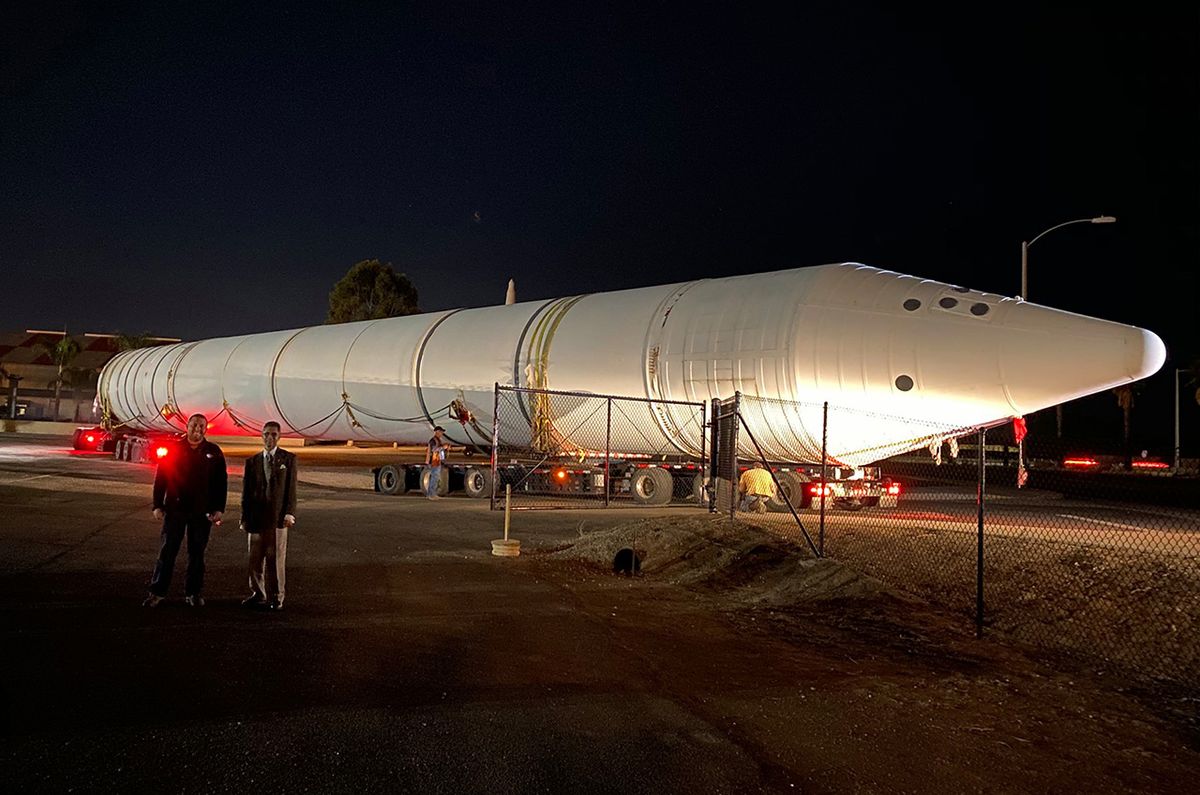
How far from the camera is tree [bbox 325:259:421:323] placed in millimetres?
59500

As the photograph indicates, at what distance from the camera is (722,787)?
406 centimetres

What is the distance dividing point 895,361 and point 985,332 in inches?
50.9

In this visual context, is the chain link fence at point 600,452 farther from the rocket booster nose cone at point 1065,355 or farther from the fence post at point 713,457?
the rocket booster nose cone at point 1065,355

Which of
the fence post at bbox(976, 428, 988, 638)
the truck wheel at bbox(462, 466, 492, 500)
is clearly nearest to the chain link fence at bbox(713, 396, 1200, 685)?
the fence post at bbox(976, 428, 988, 638)

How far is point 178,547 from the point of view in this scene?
7.29m

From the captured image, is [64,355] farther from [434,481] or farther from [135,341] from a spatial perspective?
[434,481]

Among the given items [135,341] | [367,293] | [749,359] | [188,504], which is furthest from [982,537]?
[135,341]

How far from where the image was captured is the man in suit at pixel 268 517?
7.43 meters

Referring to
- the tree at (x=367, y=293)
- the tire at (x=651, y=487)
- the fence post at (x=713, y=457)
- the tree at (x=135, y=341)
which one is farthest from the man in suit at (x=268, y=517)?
the tree at (x=135, y=341)

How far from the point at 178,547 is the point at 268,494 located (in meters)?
0.78

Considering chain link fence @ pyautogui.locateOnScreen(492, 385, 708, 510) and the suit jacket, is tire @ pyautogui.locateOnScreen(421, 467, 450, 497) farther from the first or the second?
the suit jacket

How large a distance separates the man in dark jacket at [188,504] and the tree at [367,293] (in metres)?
52.9

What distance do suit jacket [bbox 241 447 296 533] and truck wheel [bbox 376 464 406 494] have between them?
38.9 ft

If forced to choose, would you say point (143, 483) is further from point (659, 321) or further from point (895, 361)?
point (895, 361)
